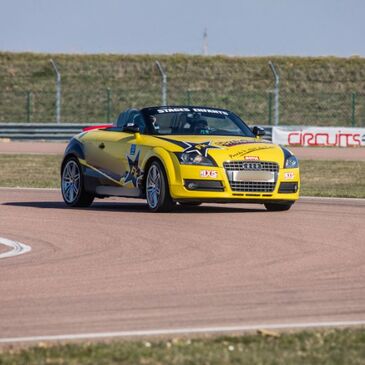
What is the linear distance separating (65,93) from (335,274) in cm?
4764

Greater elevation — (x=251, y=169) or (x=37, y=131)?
(x=251, y=169)

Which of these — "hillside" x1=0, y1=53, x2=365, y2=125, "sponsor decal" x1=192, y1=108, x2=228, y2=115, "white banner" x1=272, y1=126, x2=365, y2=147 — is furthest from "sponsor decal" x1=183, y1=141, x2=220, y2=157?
"hillside" x1=0, y1=53, x2=365, y2=125

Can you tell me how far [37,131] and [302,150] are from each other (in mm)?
9993

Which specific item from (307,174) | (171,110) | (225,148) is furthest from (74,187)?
(307,174)

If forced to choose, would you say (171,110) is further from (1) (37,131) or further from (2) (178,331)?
(1) (37,131)

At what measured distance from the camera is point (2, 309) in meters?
9.11

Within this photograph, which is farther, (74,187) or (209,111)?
(74,187)

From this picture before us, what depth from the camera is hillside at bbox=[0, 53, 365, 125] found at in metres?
55.3

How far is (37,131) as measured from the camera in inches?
1832

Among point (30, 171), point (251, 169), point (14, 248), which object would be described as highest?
point (251, 169)

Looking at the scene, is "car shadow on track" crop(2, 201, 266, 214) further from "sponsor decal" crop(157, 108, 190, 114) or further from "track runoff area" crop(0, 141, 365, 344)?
"sponsor decal" crop(157, 108, 190, 114)

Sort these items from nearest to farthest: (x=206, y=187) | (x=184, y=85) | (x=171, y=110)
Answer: (x=206, y=187) < (x=171, y=110) < (x=184, y=85)

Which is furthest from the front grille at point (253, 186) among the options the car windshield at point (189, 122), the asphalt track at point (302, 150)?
the asphalt track at point (302, 150)

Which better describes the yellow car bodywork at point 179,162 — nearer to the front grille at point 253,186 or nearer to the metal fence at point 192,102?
the front grille at point 253,186
